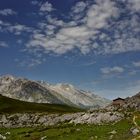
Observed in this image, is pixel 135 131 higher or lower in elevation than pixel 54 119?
lower

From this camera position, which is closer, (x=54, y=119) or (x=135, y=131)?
(x=135, y=131)

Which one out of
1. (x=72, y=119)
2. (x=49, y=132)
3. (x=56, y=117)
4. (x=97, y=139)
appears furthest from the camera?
(x=56, y=117)

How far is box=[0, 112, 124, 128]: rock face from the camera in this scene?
90125 millimetres

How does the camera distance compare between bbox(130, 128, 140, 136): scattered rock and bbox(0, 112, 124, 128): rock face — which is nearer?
bbox(130, 128, 140, 136): scattered rock

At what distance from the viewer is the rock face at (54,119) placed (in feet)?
296

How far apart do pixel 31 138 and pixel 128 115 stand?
2688cm

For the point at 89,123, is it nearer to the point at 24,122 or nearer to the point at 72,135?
the point at 72,135

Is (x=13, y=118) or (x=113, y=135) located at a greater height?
(x=13, y=118)

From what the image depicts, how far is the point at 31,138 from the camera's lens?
234 ft

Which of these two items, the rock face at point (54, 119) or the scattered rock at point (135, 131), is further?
the rock face at point (54, 119)

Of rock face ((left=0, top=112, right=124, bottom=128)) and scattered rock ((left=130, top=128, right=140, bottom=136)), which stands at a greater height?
rock face ((left=0, top=112, right=124, bottom=128))

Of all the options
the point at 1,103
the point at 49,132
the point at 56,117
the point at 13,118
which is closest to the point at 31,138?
the point at 49,132

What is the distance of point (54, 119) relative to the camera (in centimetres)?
10531

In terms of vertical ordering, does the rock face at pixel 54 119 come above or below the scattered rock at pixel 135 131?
above
